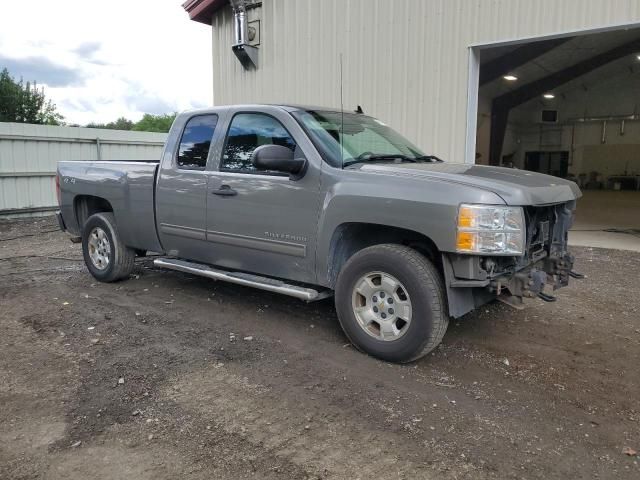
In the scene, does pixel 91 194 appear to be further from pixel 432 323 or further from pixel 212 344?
pixel 432 323

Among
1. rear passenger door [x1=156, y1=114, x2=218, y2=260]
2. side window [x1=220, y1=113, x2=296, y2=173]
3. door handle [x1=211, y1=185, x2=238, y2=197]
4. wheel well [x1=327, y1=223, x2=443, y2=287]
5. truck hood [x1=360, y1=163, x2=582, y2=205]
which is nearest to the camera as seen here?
truck hood [x1=360, y1=163, x2=582, y2=205]

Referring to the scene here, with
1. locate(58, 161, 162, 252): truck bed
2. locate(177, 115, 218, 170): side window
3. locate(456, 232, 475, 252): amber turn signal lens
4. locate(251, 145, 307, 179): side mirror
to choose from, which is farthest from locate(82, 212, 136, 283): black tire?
locate(456, 232, 475, 252): amber turn signal lens

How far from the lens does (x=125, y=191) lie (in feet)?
19.3

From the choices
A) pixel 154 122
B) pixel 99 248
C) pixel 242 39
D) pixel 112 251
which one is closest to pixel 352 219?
pixel 112 251

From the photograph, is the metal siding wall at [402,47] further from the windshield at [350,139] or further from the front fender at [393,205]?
the front fender at [393,205]

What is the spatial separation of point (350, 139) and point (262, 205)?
0.97 meters

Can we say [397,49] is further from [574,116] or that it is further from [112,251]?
[574,116]

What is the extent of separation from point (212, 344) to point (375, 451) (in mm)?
1993

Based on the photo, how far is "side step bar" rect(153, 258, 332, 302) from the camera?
4.29 meters

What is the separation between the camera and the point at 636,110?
3023 cm

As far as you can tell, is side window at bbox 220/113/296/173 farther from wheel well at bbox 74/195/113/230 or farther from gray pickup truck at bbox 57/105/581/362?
wheel well at bbox 74/195/113/230

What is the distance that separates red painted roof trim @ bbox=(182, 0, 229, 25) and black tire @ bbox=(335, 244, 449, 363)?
9.82 m

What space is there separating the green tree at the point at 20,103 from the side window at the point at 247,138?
31592mm

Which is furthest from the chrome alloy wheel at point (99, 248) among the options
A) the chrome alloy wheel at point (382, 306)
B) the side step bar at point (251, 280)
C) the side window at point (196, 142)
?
the chrome alloy wheel at point (382, 306)
